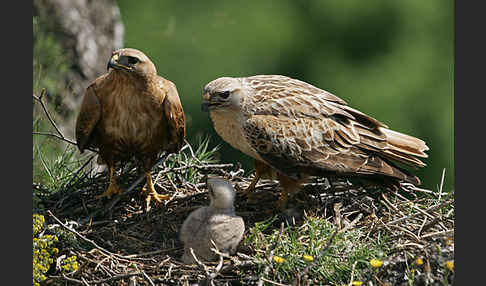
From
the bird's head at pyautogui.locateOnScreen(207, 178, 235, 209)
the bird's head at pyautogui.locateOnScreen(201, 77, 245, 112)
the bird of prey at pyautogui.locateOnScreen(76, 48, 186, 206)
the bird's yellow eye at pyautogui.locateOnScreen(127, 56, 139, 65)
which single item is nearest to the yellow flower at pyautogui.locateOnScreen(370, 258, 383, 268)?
the bird's head at pyautogui.locateOnScreen(207, 178, 235, 209)

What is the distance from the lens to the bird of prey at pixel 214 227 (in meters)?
4.37

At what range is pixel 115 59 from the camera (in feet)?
15.5

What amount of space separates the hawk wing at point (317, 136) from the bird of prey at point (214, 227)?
0.44 metres

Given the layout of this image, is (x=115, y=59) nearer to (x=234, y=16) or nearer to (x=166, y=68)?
(x=166, y=68)

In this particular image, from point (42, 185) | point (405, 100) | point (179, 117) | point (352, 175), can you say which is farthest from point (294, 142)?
point (405, 100)

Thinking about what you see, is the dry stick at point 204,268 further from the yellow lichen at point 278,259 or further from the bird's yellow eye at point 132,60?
the bird's yellow eye at point 132,60

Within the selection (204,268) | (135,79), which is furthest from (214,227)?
(135,79)

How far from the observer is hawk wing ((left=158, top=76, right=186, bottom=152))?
16.2 feet

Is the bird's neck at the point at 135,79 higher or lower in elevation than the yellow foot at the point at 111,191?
higher

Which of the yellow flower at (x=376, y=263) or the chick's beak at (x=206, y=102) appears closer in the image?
the yellow flower at (x=376, y=263)

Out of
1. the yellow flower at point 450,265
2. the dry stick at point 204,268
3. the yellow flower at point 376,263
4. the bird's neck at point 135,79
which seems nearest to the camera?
the yellow flower at point 450,265

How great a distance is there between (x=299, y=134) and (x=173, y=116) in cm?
91

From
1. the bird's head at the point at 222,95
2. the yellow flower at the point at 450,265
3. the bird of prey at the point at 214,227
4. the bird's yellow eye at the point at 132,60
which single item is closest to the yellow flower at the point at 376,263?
the yellow flower at the point at 450,265

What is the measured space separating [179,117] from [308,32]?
4087 mm
